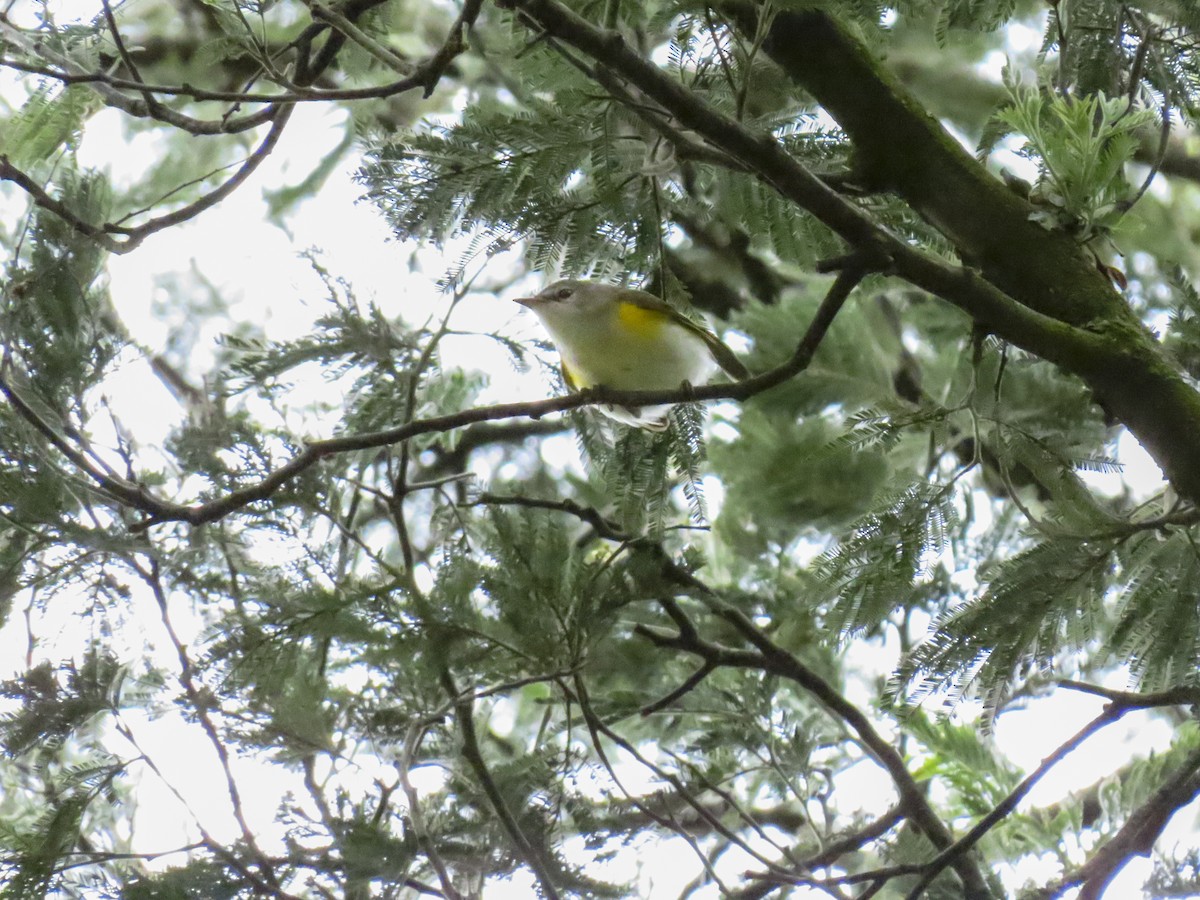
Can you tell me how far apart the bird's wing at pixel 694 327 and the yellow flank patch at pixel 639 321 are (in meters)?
0.03

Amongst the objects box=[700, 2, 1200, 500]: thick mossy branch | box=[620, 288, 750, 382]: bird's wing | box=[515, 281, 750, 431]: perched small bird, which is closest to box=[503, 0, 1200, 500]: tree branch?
box=[700, 2, 1200, 500]: thick mossy branch

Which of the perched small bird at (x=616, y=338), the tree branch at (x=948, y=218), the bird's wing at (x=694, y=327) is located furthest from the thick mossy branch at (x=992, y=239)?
the perched small bird at (x=616, y=338)

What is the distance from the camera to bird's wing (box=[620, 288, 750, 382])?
9.80 ft

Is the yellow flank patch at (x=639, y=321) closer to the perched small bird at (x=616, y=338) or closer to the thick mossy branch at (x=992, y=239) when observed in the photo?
the perched small bird at (x=616, y=338)

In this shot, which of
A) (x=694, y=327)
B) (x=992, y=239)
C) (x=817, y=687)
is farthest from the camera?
(x=694, y=327)

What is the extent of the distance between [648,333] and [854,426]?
1028 millimetres

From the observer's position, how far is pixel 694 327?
3.03 metres

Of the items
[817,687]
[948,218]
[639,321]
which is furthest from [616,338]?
[948,218]

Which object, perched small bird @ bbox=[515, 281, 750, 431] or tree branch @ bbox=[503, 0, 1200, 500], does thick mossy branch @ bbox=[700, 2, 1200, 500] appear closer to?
tree branch @ bbox=[503, 0, 1200, 500]

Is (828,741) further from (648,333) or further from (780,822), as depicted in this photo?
(648,333)

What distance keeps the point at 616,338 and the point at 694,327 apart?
0.35 metres

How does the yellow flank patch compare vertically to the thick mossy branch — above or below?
above

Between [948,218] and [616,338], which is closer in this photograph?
[948,218]

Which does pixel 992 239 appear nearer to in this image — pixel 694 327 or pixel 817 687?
pixel 694 327
